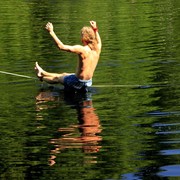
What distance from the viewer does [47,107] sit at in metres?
13.5

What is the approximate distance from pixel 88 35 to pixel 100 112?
278 centimetres

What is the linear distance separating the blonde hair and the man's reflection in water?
126 cm

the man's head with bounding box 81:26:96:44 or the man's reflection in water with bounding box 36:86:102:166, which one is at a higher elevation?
the man's head with bounding box 81:26:96:44

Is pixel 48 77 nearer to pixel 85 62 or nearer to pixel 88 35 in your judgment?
pixel 85 62

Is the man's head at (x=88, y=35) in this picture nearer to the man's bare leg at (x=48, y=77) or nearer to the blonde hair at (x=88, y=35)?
the blonde hair at (x=88, y=35)

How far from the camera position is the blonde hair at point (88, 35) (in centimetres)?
1488

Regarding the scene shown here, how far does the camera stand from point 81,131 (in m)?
11.2

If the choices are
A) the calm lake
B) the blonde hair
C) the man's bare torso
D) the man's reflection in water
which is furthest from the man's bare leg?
the man's reflection in water

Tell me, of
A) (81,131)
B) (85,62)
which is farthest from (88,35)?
(81,131)

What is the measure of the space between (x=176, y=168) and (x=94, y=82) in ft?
23.2

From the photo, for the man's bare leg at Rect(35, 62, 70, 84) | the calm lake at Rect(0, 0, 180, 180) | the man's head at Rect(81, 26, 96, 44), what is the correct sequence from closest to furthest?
1. the calm lake at Rect(0, 0, 180, 180)
2. the man's head at Rect(81, 26, 96, 44)
3. the man's bare leg at Rect(35, 62, 70, 84)

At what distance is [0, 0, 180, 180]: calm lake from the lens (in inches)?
367

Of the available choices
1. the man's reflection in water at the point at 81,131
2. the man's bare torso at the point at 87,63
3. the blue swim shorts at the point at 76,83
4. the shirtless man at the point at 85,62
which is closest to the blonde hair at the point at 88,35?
the shirtless man at the point at 85,62

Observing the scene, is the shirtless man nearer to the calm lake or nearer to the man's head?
the man's head
